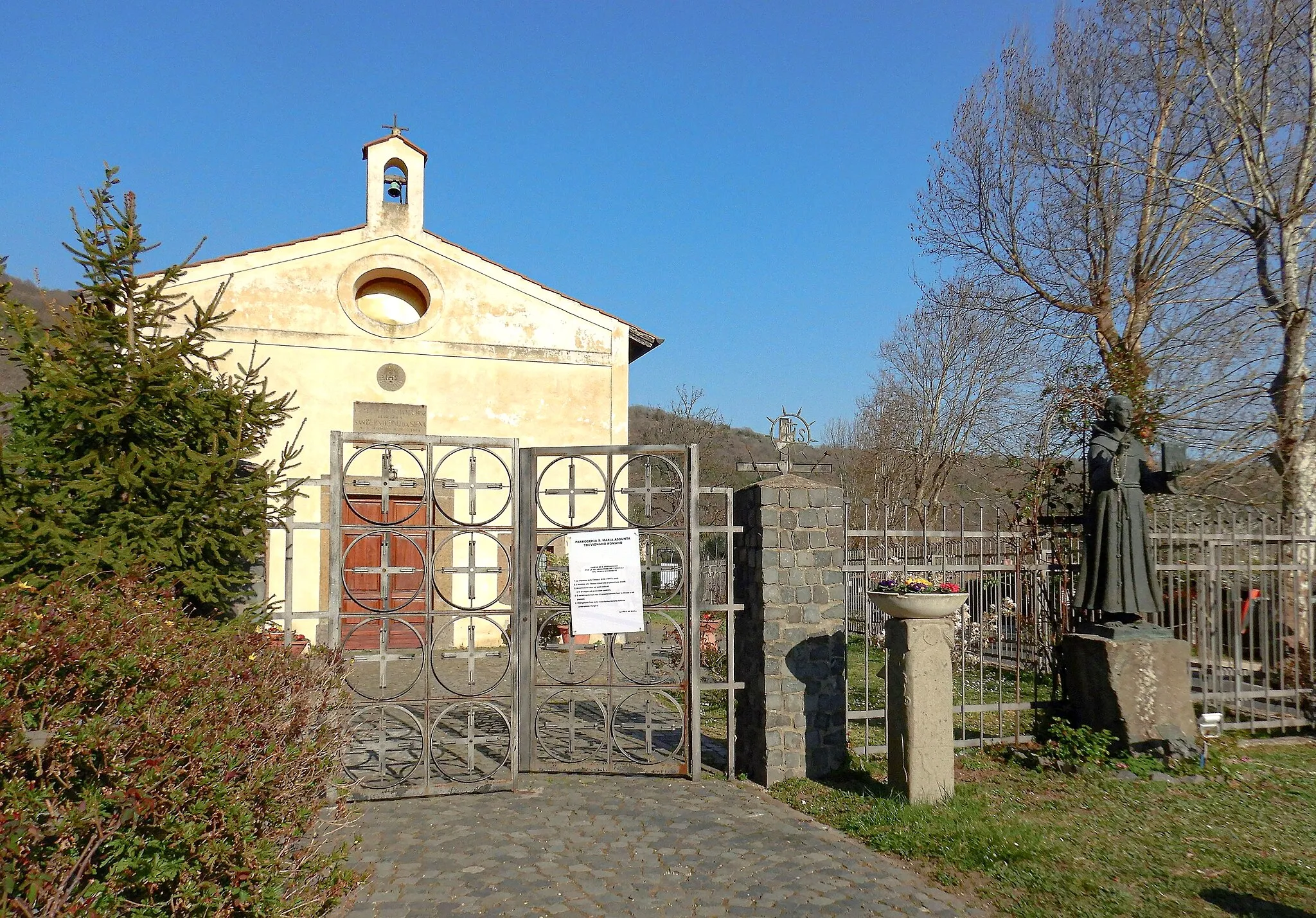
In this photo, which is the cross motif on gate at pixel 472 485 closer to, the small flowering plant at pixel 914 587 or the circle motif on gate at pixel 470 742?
the circle motif on gate at pixel 470 742

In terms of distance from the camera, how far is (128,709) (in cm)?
254

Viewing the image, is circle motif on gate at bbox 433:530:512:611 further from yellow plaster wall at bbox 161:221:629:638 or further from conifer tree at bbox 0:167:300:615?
conifer tree at bbox 0:167:300:615

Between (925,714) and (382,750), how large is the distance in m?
3.92

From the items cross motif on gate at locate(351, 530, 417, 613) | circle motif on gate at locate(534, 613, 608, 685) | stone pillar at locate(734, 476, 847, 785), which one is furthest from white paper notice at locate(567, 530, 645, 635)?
circle motif on gate at locate(534, 613, 608, 685)

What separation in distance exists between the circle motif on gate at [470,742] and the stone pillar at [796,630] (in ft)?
6.61

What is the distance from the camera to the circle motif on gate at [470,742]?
6.25m

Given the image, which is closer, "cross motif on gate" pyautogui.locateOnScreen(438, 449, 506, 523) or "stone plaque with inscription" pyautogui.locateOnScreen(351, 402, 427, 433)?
"cross motif on gate" pyautogui.locateOnScreen(438, 449, 506, 523)

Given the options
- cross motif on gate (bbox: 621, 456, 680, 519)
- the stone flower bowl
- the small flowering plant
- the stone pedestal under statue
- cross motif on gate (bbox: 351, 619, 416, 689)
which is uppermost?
cross motif on gate (bbox: 621, 456, 680, 519)

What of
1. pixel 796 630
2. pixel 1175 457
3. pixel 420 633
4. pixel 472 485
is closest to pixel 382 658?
pixel 420 633

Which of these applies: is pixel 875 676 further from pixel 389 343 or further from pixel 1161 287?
pixel 389 343

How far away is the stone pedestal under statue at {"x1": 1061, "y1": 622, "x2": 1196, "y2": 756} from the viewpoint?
6363mm

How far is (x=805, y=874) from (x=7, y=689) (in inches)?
154

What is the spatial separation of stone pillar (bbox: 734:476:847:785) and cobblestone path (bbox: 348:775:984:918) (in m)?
0.51

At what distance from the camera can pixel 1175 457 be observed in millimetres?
6320
